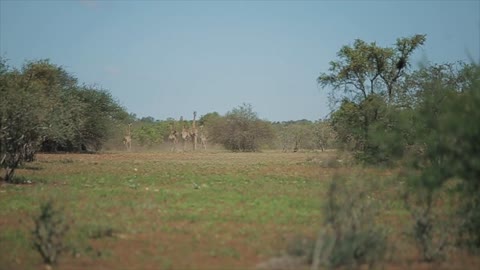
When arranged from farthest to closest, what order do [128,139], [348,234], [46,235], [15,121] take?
[128,139] < [15,121] < [46,235] < [348,234]

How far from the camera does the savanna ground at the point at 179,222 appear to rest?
8.79 meters

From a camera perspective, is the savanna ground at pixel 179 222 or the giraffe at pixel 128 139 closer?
the savanna ground at pixel 179 222

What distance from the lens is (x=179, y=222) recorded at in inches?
490

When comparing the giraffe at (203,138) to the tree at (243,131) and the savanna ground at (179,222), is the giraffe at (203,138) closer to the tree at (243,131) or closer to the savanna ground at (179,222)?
the tree at (243,131)

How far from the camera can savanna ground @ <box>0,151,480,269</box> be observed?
8789 mm

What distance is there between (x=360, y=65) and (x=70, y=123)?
73.9 feet

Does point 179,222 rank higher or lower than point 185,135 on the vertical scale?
lower

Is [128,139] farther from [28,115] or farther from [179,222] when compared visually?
[179,222]

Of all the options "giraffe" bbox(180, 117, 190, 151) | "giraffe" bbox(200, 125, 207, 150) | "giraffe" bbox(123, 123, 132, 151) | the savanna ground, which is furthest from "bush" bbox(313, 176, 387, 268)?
"giraffe" bbox(200, 125, 207, 150)

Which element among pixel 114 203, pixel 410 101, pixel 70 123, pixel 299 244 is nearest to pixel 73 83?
pixel 70 123

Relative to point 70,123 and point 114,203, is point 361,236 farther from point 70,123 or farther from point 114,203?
point 70,123

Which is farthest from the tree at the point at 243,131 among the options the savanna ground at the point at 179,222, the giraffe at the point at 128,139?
the savanna ground at the point at 179,222

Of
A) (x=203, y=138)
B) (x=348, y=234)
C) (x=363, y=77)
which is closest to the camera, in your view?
(x=348, y=234)

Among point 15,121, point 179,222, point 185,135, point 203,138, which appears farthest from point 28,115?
point 203,138
